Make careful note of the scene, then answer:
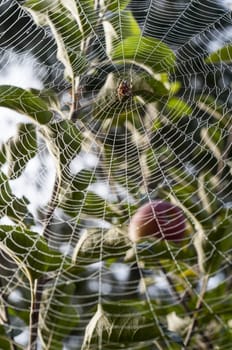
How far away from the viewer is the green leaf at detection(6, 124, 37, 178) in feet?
5.10

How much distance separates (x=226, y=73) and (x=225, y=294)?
3.52ft

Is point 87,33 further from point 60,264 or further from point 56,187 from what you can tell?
point 60,264

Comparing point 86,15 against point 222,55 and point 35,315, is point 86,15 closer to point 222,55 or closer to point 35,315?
Answer: point 222,55

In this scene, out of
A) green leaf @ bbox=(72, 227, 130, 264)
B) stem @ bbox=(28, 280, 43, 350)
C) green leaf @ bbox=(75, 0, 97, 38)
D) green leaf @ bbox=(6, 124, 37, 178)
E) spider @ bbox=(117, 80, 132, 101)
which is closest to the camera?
stem @ bbox=(28, 280, 43, 350)

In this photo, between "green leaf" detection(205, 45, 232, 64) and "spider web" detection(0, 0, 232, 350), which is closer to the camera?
"spider web" detection(0, 0, 232, 350)

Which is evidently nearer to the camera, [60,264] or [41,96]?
[60,264]

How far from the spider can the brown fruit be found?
59 centimetres

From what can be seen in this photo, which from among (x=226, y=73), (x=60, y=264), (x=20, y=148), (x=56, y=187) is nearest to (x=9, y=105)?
(x=20, y=148)

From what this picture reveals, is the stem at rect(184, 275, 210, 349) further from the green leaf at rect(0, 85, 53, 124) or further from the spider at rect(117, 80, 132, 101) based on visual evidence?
the spider at rect(117, 80, 132, 101)

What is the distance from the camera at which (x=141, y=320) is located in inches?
46.1

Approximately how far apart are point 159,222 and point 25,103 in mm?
343

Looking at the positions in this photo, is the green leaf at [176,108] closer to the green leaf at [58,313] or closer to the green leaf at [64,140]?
the green leaf at [64,140]

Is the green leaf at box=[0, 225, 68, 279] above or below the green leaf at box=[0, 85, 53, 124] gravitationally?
below

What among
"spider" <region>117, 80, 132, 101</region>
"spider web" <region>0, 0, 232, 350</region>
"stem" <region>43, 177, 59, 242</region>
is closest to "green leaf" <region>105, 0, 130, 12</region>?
"spider web" <region>0, 0, 232, 350</region>
